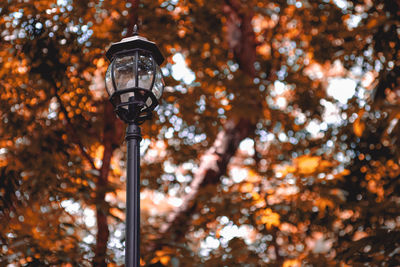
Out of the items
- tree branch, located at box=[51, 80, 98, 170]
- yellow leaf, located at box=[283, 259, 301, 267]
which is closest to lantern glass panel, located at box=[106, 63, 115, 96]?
tree branch, located at box=[51, 80, 98, 170]

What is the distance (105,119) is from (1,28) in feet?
6.16

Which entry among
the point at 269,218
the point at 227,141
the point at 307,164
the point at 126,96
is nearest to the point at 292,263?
the point at 269,218

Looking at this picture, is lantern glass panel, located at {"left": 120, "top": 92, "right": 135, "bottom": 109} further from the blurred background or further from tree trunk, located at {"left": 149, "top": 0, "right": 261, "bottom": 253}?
tree trunk, located at {"left": 149, "top": 0, "right": 261, "bottom": 253}

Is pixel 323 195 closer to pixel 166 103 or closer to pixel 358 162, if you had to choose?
pixel 358 162

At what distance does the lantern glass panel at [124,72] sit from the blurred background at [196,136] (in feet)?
7.86

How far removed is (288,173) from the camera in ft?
24.8

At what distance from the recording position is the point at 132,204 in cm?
368

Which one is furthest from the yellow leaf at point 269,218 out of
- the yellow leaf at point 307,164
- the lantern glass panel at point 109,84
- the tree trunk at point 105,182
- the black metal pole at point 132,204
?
the lantern glass panel at point 109,84

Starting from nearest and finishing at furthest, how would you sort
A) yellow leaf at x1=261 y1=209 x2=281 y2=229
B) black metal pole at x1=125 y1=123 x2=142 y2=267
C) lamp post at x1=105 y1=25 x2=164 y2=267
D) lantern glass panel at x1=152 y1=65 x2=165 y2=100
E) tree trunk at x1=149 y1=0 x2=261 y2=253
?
black metal pole at x1=125 y1=123 x2=142 y2=267 < lamp post at x1=105 y1=25 x2=164 y2=267 < lantern glass panel at x1=152 y1=65 x2=165 y2=100 < yellow leaf at x1=261 y1=209 x2=281 y2=229 < tree trunk at x1=149 y1=0 x2=261 y2=253

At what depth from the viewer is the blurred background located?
20.0 feet

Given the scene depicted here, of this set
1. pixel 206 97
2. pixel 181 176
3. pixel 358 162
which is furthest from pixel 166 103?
pixel 358 162

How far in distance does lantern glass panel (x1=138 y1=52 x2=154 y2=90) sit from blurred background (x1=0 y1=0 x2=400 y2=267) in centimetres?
245

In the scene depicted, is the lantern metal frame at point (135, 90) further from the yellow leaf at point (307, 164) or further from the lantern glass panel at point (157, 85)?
the yellow leaf at point (307, 164)

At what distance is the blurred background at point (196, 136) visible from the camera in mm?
6109
